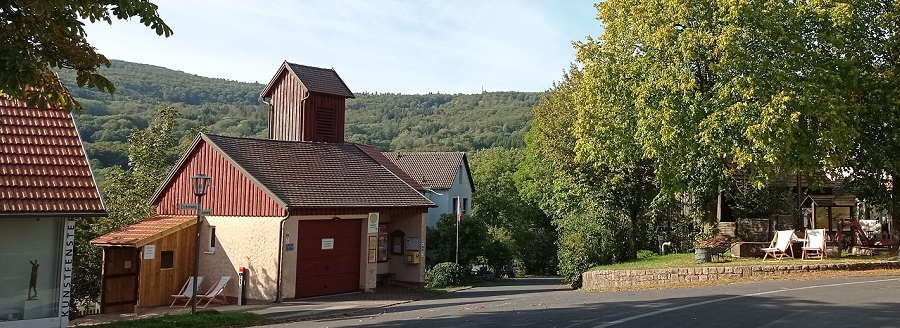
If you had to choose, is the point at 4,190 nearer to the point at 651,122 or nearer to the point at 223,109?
the point at 651,122

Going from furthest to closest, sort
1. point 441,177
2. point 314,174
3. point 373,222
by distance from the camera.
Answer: point 441,177 → point 314,174 → point 373,222

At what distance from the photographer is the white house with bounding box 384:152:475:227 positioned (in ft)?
181

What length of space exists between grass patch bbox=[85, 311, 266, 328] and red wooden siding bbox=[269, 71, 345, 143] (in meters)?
11.8

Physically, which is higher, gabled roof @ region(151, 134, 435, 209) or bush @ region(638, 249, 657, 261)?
gabled roof @ region(151, 134, 435, 209)

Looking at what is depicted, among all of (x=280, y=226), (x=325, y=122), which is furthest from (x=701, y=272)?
(x=325, y=122)

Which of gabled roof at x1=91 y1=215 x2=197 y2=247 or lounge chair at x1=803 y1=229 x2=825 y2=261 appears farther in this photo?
lounge chair at x1=803 y1=229 x2=825 y2=261

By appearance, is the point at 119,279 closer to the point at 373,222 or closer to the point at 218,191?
the point at 218,191

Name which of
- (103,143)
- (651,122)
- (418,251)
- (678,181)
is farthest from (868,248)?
(103,143)

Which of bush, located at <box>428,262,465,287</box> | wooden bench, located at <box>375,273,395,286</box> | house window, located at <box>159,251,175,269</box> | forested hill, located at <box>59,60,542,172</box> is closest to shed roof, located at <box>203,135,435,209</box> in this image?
wooden bench, located at <box>375,273,395,286</box>

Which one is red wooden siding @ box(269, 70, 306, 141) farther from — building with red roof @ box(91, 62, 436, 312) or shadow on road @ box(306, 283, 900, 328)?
shadow on road @ box(306, 283, 900, 328)

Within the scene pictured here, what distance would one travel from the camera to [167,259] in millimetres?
21406

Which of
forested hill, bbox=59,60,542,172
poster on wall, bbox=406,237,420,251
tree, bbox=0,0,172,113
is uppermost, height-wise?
forested hill, bbox=59,60,542,172

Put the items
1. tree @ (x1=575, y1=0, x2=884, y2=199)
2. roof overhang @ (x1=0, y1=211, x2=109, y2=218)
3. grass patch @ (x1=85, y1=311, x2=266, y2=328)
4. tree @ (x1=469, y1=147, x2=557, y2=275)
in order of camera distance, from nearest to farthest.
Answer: roof overhang @ (x1=0, y1=211, x2=109, y2=218)
grass patch @ (x1=85, y1=311, x2=266, y2=328)
tree @ (x1=575, y1=0, x2=884, y2=199)
tree @ (x1=469, y1=147, x2=557, y2=275)

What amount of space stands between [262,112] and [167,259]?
105 m
